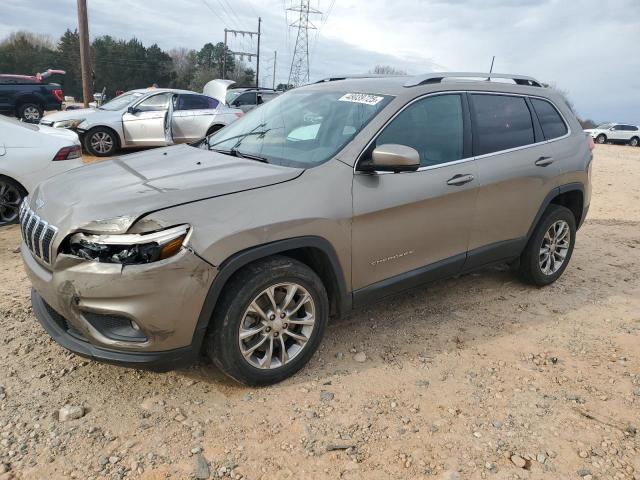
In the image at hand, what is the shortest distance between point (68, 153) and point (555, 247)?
541 centimetres

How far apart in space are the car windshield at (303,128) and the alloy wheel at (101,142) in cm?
797

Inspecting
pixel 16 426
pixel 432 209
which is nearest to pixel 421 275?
pixel 432 209

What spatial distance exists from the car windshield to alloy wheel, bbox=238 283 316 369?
0.80 metres

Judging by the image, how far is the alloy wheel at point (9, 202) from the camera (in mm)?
5699

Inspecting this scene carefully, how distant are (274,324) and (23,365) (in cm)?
159

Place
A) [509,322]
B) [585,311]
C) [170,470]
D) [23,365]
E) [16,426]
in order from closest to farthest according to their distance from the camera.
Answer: [170,470] → [16,426] → [23,365] → [509,322] → [585,311]

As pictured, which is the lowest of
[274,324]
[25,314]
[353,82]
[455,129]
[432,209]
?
[25,314]

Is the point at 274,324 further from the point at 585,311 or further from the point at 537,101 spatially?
the point at 537,101

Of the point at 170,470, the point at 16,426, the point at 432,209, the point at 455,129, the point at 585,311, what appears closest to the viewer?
the point at 170,470

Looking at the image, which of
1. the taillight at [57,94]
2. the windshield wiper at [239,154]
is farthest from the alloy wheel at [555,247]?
the taillight at [57,94]

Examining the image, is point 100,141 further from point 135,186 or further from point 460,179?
point 460,179

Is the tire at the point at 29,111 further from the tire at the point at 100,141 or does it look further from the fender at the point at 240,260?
the fender at the point at 240,260

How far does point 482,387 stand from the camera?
120 inches

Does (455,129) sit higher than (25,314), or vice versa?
(455,129)
